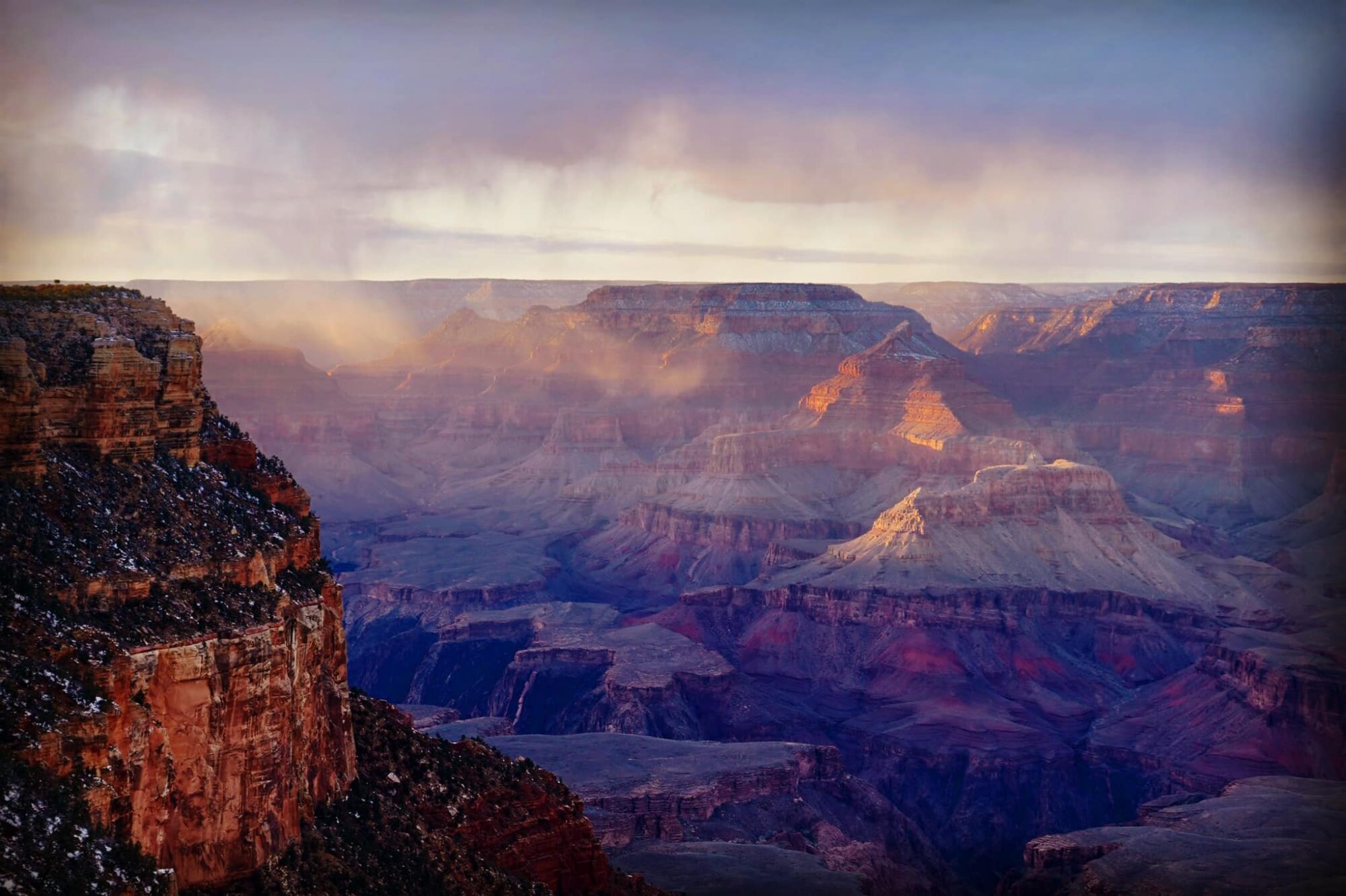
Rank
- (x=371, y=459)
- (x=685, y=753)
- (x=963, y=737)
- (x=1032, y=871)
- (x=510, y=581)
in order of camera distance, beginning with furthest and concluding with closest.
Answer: (x=371, y=459) → (x=510, y=581) → (x=963, y=737) → (x=685, y=753) → (x=1032, y=871)

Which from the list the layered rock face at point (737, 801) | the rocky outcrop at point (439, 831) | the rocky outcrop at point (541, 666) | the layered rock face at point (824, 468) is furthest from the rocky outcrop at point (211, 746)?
the layered rock face at point (824, 468)

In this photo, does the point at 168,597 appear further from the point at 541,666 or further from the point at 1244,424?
the point at 1244,424

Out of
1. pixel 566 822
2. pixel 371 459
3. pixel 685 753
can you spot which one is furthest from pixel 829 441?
pixel 566 822

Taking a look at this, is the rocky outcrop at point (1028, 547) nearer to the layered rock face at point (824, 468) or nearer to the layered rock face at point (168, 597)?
the layered rock face at point (824, 468)

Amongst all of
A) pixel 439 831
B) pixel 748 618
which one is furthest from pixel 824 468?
pixel 439 831

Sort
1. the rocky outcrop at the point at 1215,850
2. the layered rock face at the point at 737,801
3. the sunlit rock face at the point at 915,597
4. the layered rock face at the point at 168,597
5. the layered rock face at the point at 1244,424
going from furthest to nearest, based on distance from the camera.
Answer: the layered rock face at the point at 1244,424 < the sunlit rock face at the point at 915,597 < the layered rock face at the point at 737,801 < the rocky outcrop at the point at 1215,850 < the layered rock face at the point at 168,597

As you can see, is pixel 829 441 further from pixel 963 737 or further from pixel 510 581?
pixel 963 737
